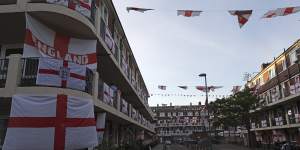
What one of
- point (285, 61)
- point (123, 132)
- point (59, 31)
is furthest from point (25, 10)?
point (285, 61)

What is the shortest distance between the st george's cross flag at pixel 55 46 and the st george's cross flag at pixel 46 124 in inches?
73.6

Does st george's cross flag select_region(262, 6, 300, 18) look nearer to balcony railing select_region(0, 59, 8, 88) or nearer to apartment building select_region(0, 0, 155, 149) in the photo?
apartment building select_region(0, 0, 155, 149)

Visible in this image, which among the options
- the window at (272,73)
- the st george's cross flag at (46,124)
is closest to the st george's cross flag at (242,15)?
the st george's cross flag at (46,124)

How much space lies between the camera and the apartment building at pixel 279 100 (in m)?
31.4

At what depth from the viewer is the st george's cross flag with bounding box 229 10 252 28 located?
14422mm

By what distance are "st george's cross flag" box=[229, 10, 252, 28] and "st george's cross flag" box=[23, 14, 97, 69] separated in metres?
7.01

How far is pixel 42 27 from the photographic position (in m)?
11.2

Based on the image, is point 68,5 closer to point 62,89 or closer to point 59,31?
point 59,31

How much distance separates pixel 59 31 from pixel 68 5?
1.43 meters

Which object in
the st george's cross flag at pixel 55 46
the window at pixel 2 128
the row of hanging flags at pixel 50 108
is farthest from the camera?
the window at pixel 2 128

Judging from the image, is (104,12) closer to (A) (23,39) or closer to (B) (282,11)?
(A) (23,39)

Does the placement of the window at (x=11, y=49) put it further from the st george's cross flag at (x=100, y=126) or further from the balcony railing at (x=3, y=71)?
the st george's cross flag at (x=100, y=126)

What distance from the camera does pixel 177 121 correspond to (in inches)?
3957

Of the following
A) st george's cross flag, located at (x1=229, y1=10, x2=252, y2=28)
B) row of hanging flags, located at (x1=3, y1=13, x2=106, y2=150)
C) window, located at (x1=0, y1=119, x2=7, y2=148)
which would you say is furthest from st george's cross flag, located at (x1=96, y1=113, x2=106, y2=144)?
st george's cross flag, located at (x1=229, y1=10, x2=252, y2=28)
